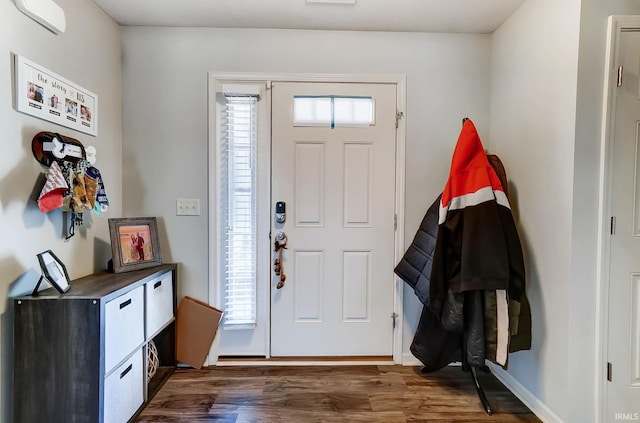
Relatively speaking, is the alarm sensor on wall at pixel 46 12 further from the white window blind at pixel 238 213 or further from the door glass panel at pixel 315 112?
the door glass panel at pixel 315 112

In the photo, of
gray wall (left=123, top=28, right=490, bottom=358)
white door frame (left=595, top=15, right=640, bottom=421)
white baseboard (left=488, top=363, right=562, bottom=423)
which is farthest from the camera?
gray wall (left=123, top=28, right=490, bottom=358)

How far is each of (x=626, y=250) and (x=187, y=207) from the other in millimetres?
2526

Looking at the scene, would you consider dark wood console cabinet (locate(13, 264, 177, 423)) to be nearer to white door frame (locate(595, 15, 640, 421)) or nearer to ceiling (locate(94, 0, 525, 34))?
ceiling (locate(94, 0, 525, 34))

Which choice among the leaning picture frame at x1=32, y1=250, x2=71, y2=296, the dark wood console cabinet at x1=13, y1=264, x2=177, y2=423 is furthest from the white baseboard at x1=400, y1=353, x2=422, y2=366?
the leaning picture frame at x1=32, y1=250, x2=71, y2=296

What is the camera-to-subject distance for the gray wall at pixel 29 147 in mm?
1295

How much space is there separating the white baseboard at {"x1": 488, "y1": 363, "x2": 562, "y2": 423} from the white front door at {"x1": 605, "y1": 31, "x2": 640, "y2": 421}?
0.81ft

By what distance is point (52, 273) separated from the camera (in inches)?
52.4

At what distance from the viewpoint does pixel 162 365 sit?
2072 mm

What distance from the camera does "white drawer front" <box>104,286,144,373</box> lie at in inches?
53.7

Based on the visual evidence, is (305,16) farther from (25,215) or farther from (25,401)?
(25,401)

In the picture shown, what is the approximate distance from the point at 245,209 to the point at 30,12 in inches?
56.5

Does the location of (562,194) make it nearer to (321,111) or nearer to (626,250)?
(626,250)

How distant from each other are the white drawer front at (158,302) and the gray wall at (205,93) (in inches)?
6.1

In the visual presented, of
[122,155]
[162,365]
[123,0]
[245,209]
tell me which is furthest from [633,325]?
[123,0]
